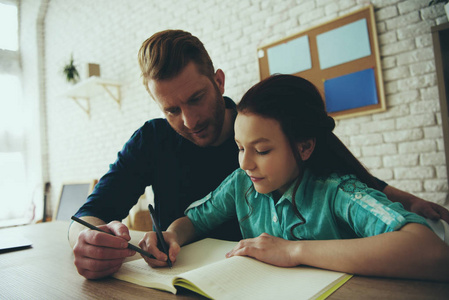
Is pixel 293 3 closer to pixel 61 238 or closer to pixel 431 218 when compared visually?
pixel 431 218

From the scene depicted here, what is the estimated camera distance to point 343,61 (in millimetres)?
2104

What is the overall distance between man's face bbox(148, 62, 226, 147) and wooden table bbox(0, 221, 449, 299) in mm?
485

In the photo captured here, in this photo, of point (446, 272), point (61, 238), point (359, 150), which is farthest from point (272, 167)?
point (359, 150)

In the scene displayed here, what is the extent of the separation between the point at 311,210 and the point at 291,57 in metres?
1.82

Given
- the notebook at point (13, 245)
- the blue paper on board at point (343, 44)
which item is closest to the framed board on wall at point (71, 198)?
the notebook at point (13, 245)

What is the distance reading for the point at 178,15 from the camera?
10.6 feet

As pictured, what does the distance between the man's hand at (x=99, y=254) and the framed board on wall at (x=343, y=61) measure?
183 cm

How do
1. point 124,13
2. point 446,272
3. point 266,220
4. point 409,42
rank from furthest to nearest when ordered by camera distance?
point 124,13
point 409,42
point 266,220
point 446,272

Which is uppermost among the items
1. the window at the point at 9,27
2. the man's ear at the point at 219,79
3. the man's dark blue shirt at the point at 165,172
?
the window at the point at 9,27

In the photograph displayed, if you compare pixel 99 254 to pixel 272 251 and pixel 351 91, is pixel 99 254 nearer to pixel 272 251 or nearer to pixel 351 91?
pixel 272 251

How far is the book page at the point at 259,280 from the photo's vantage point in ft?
1.66

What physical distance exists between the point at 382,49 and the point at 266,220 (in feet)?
5.37

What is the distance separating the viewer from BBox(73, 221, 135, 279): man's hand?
71 cm

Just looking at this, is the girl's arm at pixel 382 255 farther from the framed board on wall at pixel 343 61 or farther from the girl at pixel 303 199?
the framed board on wall at pixel 343 61
